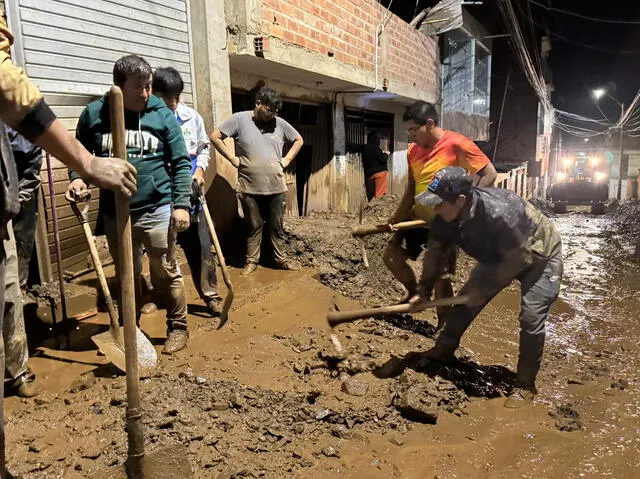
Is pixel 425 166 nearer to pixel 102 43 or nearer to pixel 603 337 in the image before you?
pixel 603 337

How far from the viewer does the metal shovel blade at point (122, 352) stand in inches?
126

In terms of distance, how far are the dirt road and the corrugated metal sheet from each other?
1.90 meters

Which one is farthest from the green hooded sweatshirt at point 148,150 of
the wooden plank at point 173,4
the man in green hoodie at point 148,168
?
the wooden plank at point 173,4

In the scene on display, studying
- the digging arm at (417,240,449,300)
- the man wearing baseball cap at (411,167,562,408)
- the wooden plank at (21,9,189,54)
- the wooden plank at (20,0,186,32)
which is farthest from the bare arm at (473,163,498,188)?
the wooden plank at (20,0,186,32)

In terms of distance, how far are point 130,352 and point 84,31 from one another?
12.6 ft

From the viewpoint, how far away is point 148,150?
3350 mm

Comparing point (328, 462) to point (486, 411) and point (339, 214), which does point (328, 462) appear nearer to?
point (486, 411)

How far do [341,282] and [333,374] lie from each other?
7.53 ft

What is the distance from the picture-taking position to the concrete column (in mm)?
5723

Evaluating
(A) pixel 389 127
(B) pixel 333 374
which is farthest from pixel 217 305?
(A) pixel 389 127

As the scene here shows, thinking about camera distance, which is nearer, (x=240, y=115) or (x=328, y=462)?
(x=328, y=462)

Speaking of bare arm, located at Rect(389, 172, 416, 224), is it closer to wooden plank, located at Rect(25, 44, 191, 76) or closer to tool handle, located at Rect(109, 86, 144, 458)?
tool handle, located at Rect(109, 86, 144, 458)

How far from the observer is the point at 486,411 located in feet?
10.9

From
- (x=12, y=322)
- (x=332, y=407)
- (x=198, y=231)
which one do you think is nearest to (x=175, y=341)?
(x=12, y=322)
